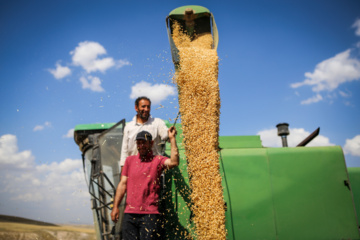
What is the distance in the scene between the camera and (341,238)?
118 inches

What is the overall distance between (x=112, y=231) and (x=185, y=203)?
2.70ft

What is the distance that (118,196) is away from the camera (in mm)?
2607

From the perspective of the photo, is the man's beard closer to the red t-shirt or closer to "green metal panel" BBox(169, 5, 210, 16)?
the red t-shirt

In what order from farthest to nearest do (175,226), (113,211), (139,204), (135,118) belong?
(135,118), (175,226), (113,211), (139,204)

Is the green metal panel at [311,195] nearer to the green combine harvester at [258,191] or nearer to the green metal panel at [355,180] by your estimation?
the green combine harvester at [258,191]

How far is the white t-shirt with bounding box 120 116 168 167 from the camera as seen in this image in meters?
2.79

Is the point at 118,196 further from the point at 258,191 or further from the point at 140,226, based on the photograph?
the point at 258,191

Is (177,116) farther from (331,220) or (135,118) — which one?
(331,220)

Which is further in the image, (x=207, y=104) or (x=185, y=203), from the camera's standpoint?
(x=207, y=104)

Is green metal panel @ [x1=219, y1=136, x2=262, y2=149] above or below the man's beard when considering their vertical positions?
below

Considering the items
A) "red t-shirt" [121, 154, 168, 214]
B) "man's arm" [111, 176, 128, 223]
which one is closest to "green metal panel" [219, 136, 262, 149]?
"red t-shirt" [121, 154, 168, 214]

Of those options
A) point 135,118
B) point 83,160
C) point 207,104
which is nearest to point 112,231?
point 83,160

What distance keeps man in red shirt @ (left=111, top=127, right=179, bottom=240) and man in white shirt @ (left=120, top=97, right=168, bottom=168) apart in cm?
21

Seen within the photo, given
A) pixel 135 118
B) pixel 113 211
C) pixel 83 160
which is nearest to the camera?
pixel 113 211
